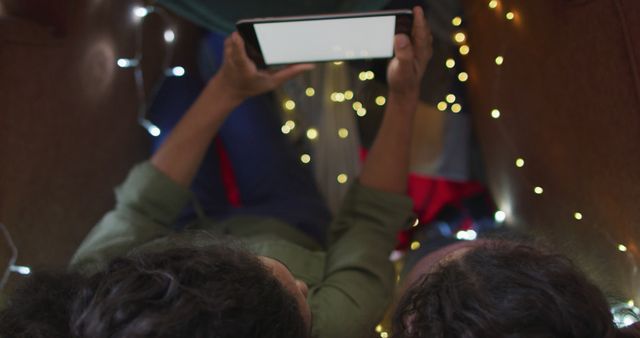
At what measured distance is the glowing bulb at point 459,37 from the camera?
978 mm

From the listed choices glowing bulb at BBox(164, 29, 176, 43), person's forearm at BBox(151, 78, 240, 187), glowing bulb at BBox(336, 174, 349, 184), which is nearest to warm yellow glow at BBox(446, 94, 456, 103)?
glowing bulb at BBox(336, 174, 349, 184)

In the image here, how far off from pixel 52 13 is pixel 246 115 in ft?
1.22

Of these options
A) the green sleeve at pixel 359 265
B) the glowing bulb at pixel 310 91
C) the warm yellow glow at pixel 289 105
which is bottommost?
the green sleeve at pixel 359 265

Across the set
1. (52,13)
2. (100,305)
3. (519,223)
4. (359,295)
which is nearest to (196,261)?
(100,305)

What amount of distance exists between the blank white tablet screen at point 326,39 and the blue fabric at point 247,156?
27 cm

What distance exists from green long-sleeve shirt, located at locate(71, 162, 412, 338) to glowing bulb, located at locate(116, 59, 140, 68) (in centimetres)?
22

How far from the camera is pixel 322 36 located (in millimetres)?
739

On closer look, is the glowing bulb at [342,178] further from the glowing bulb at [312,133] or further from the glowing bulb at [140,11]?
the glowing bulb at [140,11]

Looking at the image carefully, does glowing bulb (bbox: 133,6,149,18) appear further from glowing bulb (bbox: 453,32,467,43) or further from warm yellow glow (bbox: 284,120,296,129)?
glowing bulb (bbox: 453,32,467,43)

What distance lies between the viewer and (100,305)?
0.46m

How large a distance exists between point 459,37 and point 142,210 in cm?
59

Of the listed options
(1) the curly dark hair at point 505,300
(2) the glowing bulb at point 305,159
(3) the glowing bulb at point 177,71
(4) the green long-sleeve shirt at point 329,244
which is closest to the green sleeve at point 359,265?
(4) the green long-sleeve shirt at point 329,244

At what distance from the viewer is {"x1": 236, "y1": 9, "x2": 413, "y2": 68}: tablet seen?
0.70 m

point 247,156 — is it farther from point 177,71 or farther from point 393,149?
point 393,149
